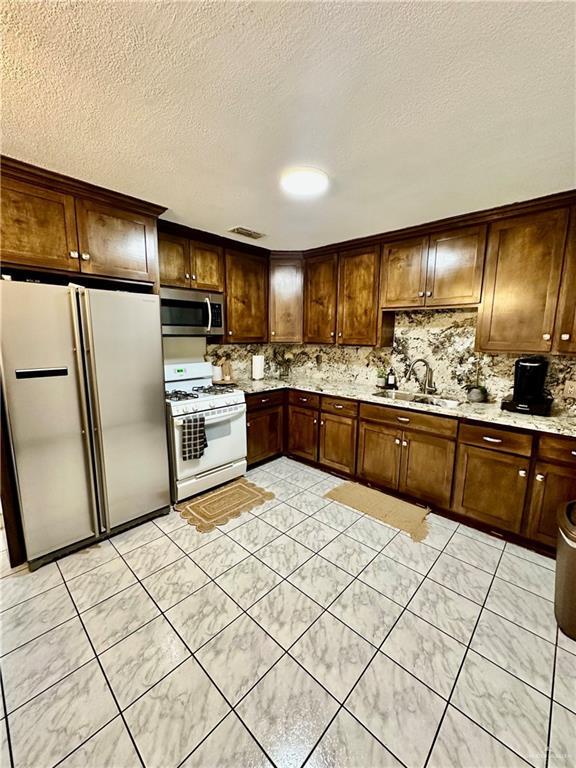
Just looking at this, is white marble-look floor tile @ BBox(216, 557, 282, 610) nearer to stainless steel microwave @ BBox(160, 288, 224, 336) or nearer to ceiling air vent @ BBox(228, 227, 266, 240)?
stainless steel microwave @ BBox(160, 288, 224, 336)

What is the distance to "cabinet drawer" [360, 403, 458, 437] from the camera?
101 inches

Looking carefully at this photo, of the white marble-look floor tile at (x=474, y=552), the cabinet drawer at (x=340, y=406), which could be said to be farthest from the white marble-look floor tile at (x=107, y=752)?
the cabinet drawer at (x=340, y=406)

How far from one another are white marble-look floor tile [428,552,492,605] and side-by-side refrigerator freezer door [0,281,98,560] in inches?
96.1

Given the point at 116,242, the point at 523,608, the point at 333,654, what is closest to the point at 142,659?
the point at 333,654

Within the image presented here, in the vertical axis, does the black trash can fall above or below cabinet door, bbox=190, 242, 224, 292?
below

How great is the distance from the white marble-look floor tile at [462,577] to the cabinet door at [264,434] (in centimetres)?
202

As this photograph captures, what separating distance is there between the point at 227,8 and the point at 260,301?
276cm

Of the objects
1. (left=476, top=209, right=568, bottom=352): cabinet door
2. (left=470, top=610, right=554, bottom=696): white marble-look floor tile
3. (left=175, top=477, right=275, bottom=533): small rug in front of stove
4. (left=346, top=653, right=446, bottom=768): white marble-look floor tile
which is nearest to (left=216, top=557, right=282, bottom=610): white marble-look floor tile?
(left=175, top=477, right=275, bottom=533): small rug in front of stove

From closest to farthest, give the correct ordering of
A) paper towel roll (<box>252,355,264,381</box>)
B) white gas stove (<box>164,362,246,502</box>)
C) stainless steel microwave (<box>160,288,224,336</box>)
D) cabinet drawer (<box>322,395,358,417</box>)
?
white gas stove (<box>164,362,246,502</box>) → stainless steel microwave (<box>160,288,224,336</box>) → cabinet drawer (<box>322,395,358,417</box>) → paper towel roll (<box>252,355,264,381</box>)

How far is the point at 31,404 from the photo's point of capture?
1953 mm

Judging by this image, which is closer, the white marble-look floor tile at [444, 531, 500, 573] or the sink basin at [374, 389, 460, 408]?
the white marble-look floor tile at [444, 531, 500, 573]

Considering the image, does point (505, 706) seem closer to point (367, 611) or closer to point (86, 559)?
point (367, 611)

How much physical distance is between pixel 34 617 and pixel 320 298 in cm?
346

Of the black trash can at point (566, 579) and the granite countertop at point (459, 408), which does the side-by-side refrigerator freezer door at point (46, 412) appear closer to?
the granite countertop at point (459, 408)
